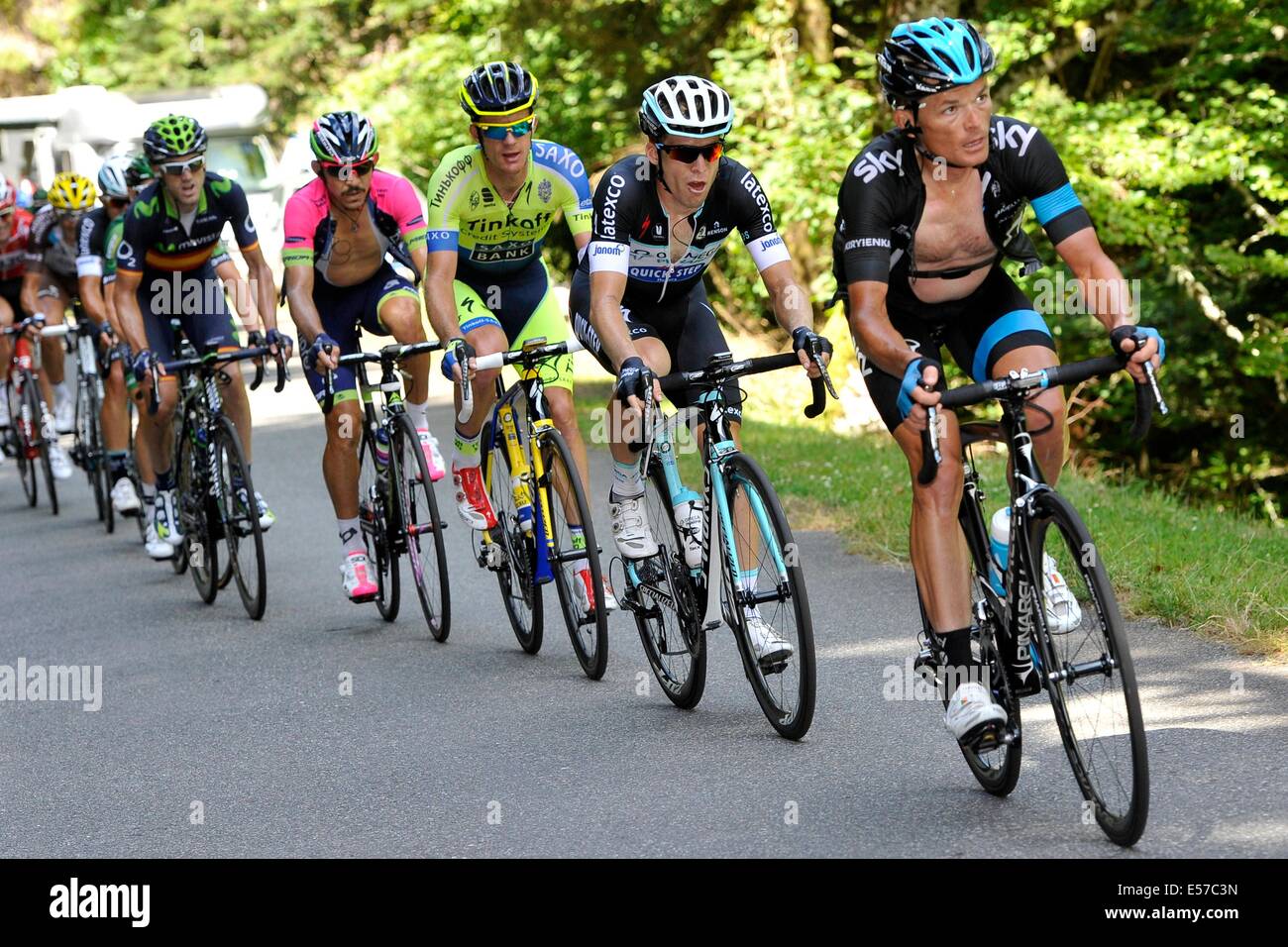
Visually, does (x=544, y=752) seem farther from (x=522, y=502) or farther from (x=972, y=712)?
(x=972, y=712)

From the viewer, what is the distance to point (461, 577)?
30.2ft

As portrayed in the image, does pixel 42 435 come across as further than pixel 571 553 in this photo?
Yes

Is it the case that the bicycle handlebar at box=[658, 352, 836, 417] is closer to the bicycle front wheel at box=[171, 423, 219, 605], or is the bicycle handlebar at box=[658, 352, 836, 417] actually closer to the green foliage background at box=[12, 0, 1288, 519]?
the bicycle front wheel at box=[171, 423, 219, 605]

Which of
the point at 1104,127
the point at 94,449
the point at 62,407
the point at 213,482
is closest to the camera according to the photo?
the point at 213,482

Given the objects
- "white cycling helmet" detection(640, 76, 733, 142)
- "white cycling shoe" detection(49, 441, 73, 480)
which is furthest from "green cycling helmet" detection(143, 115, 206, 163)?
"white cycling shoe" detection(49, 441, 73, 480)

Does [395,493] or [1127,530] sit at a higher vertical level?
[395,493]

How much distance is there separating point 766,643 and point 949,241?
4.83 feet

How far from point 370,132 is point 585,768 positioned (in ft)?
11.3

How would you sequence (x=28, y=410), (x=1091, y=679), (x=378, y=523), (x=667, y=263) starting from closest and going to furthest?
(x=1091, y=679), (x=667, y=263), (x=378, y=523), (x=28, y=410)

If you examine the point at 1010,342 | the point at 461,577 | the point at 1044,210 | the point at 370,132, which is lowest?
the point at 461,577

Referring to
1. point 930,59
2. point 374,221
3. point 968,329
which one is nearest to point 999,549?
point 968,329

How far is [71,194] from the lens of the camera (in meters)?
12.1
